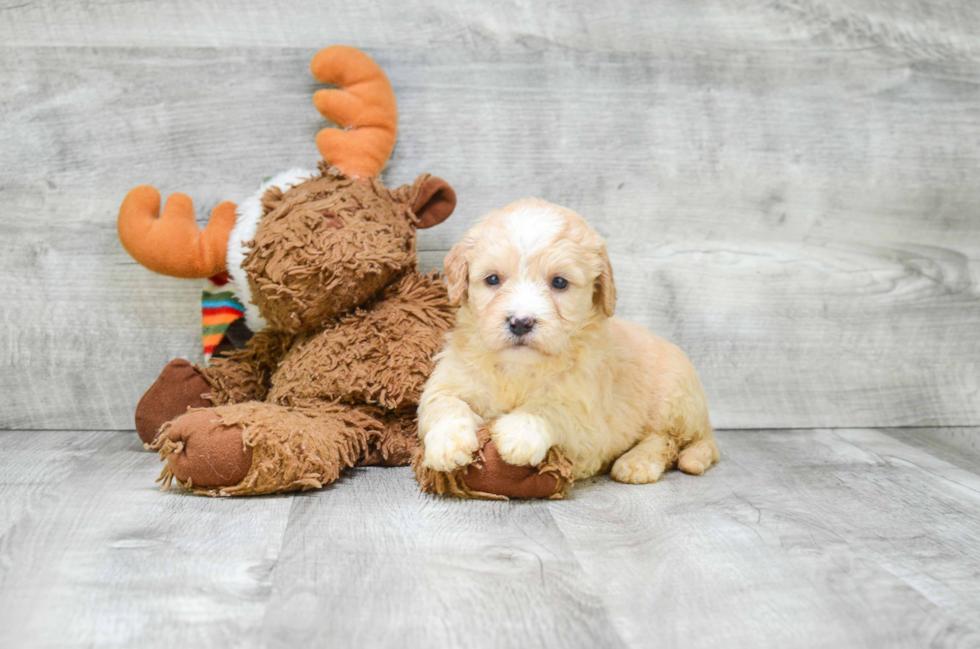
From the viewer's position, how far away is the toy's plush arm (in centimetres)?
216

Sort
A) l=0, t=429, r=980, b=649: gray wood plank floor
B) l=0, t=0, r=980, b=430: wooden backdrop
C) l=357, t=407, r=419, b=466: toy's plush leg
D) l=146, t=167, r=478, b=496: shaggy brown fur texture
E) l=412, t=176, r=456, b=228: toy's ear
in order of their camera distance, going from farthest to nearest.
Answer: l=0, t=0, r=980, b=430: wooden backdrop < l=412, t=176, r=456, b=228: toy's ear < l=357, t=407, r=419, b=466: toy's plush leg < l=146, t=167, r=478, b=496: shaggy brown fur texture < l=0, t=429, r=980, b=649: gray wood plank floor

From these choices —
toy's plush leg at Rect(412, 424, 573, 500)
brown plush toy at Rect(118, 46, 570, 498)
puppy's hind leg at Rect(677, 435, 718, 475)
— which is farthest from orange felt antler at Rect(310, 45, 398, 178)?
puppy's hind leg at Rect(677, 435, 718, 475)

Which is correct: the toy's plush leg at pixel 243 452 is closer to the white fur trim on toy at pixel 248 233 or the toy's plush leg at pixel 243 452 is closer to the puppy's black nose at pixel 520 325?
the white fur trim on toy at pixel 248 233

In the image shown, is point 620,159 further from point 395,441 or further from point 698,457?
point 395,441

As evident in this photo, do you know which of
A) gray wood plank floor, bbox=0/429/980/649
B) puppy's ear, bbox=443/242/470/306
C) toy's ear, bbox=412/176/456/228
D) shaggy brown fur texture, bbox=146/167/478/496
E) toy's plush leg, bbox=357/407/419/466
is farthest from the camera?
toy's ear, bbox=412/176/456/228

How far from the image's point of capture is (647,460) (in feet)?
6.52

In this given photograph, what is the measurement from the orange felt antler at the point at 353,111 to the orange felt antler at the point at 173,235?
1.14ft

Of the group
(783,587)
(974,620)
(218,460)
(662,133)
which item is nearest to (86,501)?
(218,460)

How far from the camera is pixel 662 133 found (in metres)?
2.50

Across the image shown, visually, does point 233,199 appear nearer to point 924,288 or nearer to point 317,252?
point 317,252

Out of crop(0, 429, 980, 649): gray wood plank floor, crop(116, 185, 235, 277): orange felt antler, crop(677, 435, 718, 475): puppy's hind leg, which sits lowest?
crop(677, 435, 718, 475): puppy's hind leg

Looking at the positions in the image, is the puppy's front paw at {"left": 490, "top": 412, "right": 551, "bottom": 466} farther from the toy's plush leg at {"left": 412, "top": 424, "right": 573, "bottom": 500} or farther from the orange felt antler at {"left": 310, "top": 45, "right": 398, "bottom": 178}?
the orange felt antler at {"left": 310, "top": 45, "right": 398, "bottom": 178}

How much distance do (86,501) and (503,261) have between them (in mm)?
1045

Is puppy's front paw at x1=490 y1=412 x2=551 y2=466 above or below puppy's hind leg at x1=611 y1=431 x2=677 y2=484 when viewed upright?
above
